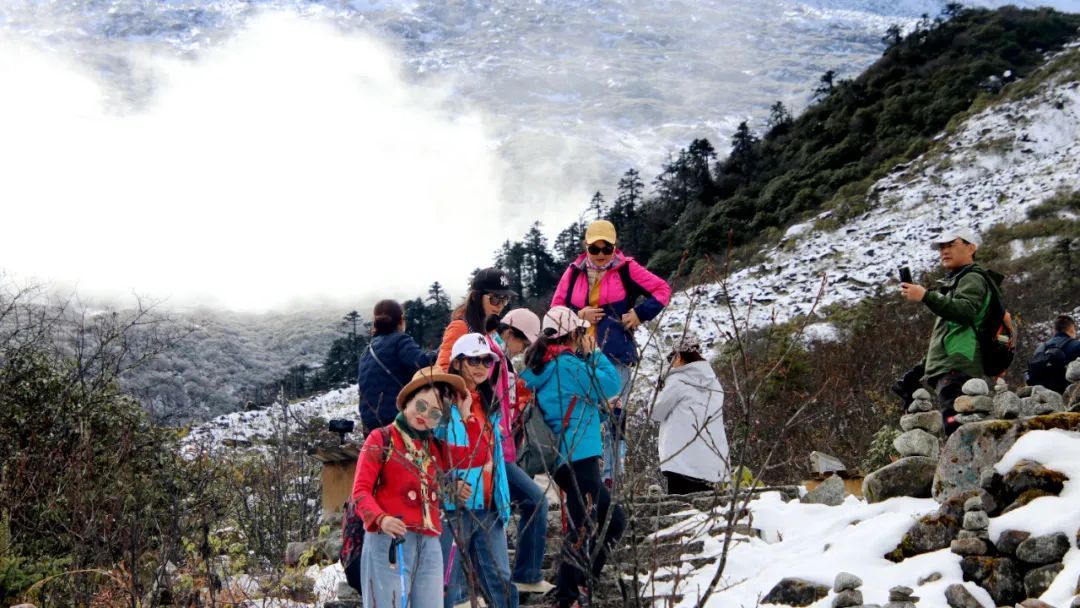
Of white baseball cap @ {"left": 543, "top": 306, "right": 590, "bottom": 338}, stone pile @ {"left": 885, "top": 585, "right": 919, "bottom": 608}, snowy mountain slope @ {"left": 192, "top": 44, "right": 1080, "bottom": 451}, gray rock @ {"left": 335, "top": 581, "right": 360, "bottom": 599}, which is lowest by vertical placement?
gray rock @ {"left": 335, "top": 581, "right": 360, "bottom": 599}

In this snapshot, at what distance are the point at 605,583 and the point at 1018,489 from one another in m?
2.35

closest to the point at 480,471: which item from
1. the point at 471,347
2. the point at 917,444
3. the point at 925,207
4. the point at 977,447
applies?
the point at 471,347

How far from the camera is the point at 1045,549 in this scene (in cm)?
400

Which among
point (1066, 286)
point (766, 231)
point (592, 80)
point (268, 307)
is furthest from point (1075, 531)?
point (592, 80)

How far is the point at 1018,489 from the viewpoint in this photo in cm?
454

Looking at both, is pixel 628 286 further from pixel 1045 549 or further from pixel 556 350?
pixel 1045 549

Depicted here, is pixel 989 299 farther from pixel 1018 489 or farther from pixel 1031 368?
pixel 1031 368

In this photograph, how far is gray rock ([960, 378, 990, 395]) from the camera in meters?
5.24

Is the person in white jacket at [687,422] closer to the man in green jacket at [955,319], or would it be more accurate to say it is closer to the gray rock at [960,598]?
the man in green jacket at [955,319]

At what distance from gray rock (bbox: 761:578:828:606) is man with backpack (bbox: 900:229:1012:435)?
1.49 metres

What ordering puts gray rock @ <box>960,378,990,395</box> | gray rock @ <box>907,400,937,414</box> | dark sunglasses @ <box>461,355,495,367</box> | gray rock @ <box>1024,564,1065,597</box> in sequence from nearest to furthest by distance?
gray rock @ <box>1024,564,1065,597</box> → dark sunglasses @ <box>461,355,495,367</box> → gray rock @ <box>960,378,990,395</box> → gray rock @ <box>907,400,937,414</box>

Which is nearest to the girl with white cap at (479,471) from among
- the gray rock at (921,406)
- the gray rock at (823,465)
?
the gray rock at (823,465)

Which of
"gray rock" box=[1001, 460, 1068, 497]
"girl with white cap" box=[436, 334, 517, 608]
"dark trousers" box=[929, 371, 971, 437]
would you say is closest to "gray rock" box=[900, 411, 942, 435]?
"dark trousers" box=[929, 371, 971, 437]

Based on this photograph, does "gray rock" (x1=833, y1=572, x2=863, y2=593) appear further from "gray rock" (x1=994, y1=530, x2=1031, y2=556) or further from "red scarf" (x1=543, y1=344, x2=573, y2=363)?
"red scarf" (x1=543, y1=344, x2=573, y2=363)
